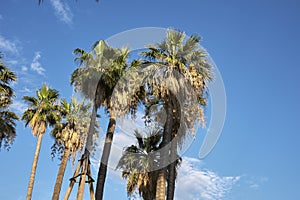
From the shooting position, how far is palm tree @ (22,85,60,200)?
29141 mm

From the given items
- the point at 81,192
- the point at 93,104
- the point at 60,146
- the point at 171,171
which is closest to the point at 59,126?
the point at 60,146

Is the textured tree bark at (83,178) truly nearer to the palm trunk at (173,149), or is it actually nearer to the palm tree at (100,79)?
the palm tree at (100,79)

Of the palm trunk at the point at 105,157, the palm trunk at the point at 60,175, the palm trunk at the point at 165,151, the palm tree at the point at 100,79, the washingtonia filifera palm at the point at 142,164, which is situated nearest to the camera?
the palm trunk at the point at 165,151

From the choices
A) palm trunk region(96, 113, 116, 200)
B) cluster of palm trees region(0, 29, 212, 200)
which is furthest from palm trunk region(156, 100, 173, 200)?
palm trunk region(96, 113, 116, 200)

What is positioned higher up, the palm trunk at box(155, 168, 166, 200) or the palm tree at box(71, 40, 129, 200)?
the palm tree at box(71, 40, 129, 200)

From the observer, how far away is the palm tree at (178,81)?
2014 centimetres

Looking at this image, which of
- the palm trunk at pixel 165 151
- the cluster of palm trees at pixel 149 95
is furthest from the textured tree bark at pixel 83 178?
the palm trunk at pixel 165 151

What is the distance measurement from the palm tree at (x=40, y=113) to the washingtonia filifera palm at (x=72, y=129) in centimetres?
75

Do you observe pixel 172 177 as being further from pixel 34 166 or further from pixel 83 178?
pixel 34 166

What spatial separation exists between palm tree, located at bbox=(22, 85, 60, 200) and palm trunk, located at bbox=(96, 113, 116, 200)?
28.5ft

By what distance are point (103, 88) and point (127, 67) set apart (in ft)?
6.84

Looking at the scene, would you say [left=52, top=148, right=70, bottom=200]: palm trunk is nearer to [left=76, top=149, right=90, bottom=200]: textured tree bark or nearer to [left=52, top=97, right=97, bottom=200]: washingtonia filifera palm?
[left=52, top=97, right=97, bottom=200]: washingtonia filifera palm

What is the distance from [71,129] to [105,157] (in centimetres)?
863

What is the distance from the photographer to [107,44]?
24.0m
